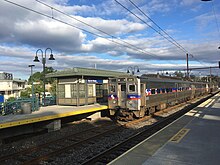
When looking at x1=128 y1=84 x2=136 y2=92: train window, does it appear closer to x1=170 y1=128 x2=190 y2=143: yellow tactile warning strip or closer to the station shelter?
the station shelter

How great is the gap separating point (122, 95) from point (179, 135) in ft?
23.7

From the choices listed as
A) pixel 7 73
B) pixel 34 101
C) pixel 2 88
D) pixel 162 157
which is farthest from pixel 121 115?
pixel 7 73

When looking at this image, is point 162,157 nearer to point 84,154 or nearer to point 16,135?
point 84,154

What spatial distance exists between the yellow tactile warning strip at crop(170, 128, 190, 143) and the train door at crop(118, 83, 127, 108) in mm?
6101

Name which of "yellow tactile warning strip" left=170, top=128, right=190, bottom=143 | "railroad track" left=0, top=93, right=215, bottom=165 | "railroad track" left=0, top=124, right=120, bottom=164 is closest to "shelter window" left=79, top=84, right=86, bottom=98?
"railroad track" left=0, top=93, right=215, bottom=165

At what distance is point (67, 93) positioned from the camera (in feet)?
59.2

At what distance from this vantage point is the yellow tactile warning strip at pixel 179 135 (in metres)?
8.19

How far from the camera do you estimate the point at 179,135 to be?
8969mm

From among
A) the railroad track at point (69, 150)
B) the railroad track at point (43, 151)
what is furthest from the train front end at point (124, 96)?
the railroad track at point (43, 151)

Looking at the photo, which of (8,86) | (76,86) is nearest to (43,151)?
(76,86)

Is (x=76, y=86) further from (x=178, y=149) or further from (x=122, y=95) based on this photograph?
(x=178, y=149)

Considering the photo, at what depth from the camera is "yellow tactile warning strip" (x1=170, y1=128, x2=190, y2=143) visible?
323 inches

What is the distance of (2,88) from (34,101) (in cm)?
4947

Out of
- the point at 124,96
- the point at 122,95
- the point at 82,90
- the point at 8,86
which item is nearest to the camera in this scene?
the point at 124,96
